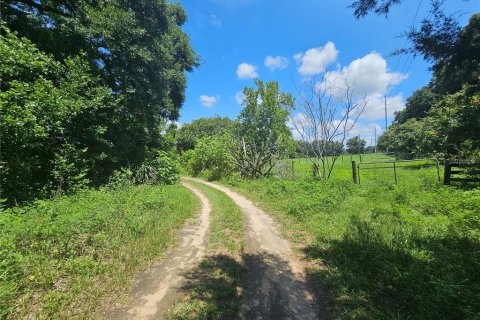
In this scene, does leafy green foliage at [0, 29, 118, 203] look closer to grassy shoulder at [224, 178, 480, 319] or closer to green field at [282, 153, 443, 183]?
grassy shoulder at [224, 178, 480, 319]

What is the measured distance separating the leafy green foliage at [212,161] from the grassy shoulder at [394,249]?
11.2 metres

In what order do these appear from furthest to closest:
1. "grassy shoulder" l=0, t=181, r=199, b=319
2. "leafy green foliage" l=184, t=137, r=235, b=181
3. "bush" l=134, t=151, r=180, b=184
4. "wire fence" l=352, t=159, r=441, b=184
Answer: "leafy green foliage" l=184, t=137, r=235, b=181 → "bush" l=134, t=151, r=180, b=184 → "wire fence" l=352, t=159, r=441, b=184 → "grassy shoulder" l=0, t=181, r=199, b=319

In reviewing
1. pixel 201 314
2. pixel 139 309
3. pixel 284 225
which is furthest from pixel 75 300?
pixel 284 225

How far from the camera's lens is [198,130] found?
44.0 meters

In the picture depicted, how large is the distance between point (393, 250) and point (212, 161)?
1784cm

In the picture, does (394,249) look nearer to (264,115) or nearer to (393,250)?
(393,250)

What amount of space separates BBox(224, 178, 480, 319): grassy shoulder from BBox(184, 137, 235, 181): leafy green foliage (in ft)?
36.8

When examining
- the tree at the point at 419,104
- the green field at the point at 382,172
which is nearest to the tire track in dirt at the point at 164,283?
the green field at the point at 382,172

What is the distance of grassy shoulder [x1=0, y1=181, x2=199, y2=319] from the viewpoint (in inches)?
124

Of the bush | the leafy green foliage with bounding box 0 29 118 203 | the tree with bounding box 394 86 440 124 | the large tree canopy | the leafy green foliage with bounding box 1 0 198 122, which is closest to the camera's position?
the leafy green foliage with bounding box 0 29 118 203

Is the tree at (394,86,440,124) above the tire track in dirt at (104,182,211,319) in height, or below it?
above

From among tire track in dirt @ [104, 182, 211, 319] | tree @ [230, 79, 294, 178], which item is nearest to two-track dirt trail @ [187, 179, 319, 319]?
tire track in dirt @ [104, 182, 211, 319]

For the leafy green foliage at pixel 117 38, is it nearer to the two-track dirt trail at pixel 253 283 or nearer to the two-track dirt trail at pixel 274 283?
the two-track dirt trail at pixel 253 283

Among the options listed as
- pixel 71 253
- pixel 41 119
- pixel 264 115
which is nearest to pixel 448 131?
pixel 71 253
